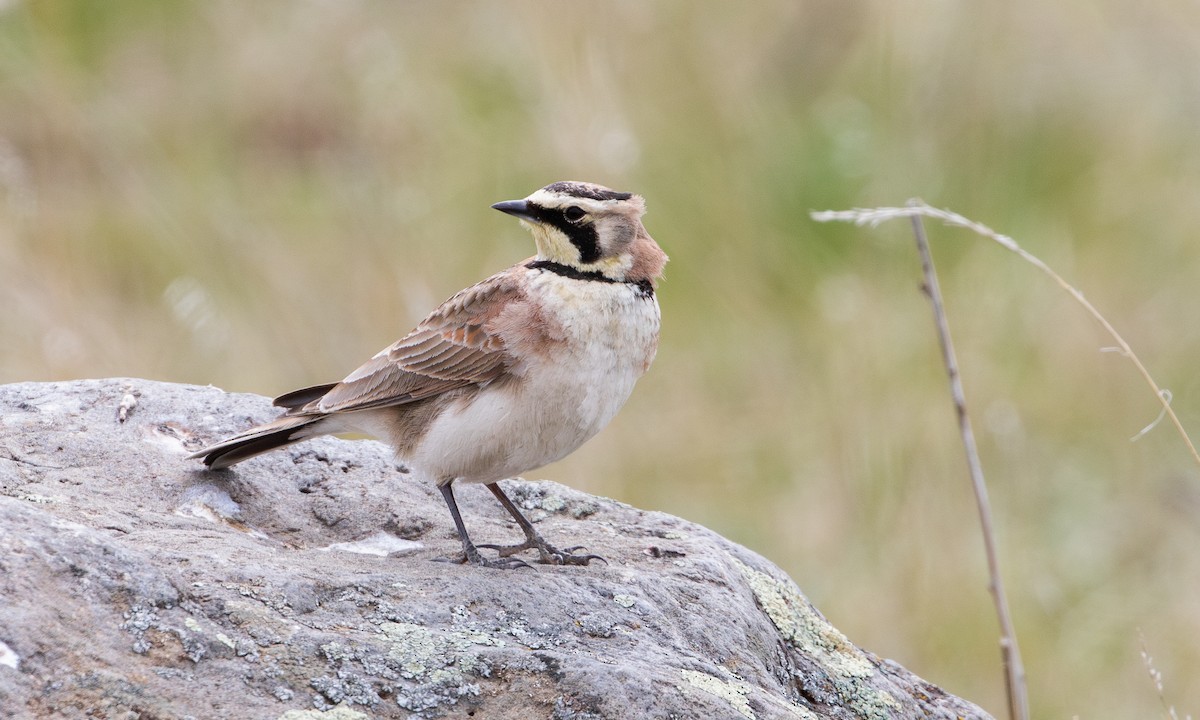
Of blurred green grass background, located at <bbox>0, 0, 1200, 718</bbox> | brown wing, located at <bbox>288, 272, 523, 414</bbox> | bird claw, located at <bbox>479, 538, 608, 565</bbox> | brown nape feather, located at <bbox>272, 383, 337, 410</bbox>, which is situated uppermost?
blurred green grass background, located at <bbox>0, 0, 1200, 718</bbox>

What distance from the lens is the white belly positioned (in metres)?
4.42

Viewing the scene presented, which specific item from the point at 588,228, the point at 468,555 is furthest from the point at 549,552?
the point at 588,228

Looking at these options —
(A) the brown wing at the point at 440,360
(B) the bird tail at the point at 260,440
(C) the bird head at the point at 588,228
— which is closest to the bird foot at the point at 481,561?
(A) the brown wing at the point at 440,360

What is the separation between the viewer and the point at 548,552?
14.4 feet

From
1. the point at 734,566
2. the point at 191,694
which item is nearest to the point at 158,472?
A: the point at 191,694

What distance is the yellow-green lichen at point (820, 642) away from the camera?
4094 mm

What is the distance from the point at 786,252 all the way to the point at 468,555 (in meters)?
4.80

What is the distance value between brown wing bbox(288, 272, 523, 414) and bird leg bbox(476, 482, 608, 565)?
443 millimetres

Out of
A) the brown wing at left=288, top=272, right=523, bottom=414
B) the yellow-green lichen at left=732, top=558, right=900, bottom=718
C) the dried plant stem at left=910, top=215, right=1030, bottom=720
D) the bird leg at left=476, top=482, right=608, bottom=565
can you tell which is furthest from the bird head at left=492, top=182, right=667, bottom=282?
the yellow-green lichen at left=732, top=558, right=900, bottom=718

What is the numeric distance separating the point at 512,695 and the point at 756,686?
30.9 inches

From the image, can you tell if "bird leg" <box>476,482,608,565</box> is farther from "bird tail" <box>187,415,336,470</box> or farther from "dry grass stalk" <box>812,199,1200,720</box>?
"dry grass stalk" <box>812,199,1200,720</box>

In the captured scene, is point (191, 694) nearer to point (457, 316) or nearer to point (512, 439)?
point (512, 439)

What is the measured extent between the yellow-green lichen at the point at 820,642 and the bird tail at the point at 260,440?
152 cm

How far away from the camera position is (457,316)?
4820 millimetres
